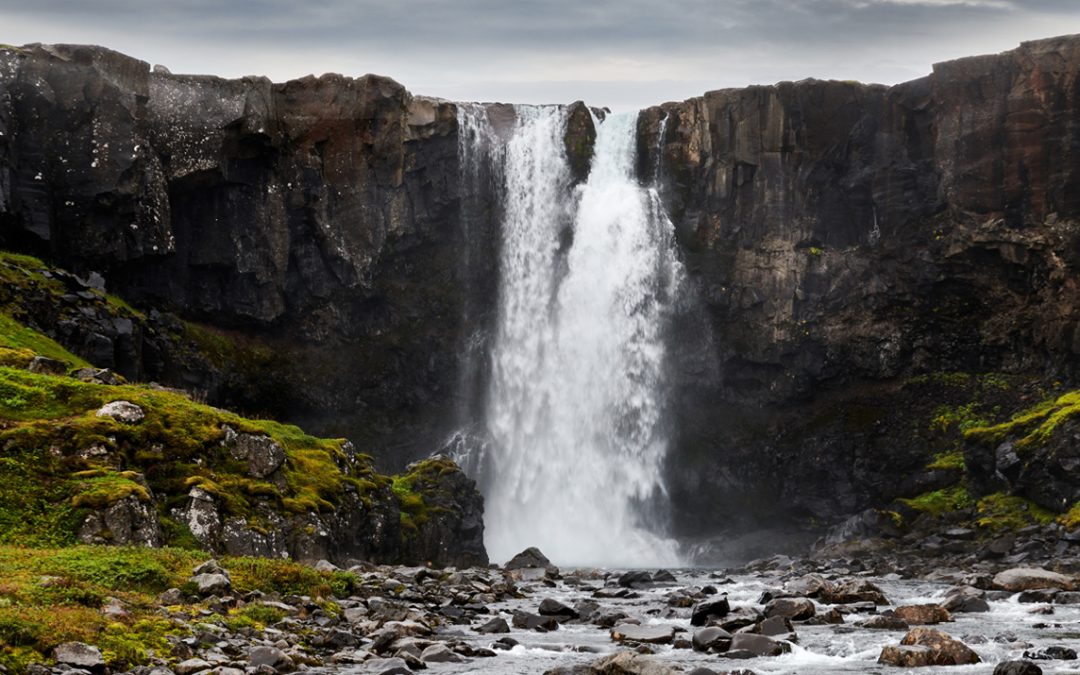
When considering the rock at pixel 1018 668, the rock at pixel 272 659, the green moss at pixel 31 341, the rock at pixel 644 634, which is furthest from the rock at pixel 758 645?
the green moss at pixel 31 341

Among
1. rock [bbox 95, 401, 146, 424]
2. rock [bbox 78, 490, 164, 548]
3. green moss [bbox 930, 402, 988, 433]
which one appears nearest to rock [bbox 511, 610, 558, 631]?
rock [bbox 78, 490, 164, 548]

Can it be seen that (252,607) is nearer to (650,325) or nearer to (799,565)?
(799,565)

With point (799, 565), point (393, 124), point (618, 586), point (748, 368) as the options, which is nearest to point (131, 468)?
point (618, 586)

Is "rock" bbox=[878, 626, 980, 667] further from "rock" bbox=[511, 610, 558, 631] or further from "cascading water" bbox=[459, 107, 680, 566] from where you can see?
"cascading water" bbox=[459, 107, 680, 566]

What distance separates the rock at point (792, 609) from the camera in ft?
90.2

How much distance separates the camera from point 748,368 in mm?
67438

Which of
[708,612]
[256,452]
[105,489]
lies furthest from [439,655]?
[256,452]

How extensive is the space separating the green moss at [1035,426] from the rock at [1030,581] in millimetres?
19622

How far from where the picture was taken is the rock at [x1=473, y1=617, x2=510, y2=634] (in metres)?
25.8

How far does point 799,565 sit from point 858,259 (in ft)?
79.1

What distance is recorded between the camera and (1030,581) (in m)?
33.5

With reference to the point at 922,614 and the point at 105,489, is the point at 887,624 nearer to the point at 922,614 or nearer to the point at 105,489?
the point at 922,614

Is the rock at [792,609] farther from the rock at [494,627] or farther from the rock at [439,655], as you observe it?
the rock at [439,655]

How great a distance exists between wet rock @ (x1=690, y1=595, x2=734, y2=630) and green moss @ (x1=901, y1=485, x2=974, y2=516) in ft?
103
